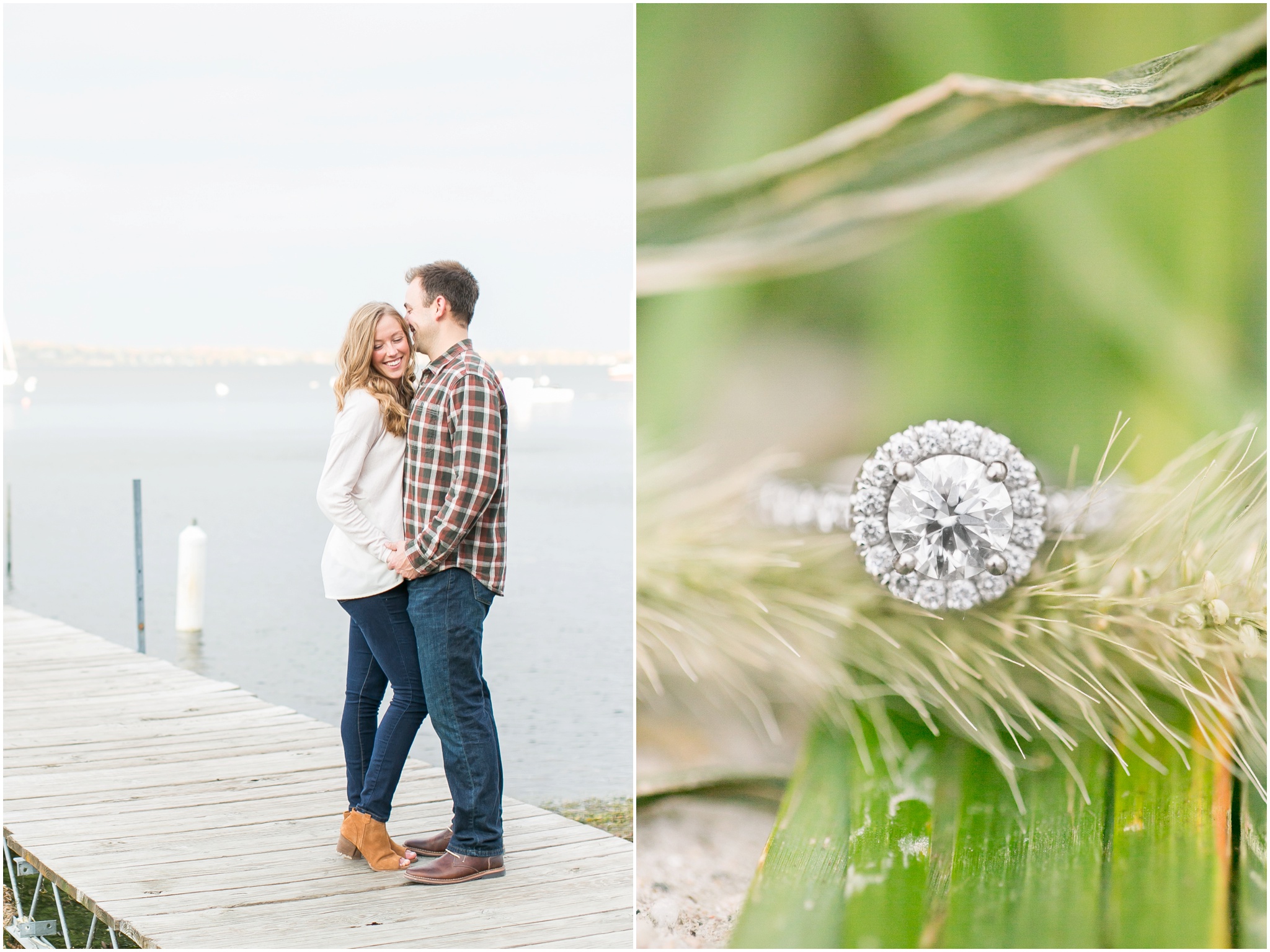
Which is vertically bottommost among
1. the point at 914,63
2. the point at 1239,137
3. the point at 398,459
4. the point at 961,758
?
the point at 961,758

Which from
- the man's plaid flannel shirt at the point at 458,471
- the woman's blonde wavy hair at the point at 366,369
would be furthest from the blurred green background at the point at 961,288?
the woman's blonde wavy hair at the point at 366,369

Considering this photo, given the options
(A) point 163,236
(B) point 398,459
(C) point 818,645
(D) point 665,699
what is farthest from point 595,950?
(A) point 163,236

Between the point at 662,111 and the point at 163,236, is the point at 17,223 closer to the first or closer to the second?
the point at 163,236

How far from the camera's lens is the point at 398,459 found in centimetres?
250

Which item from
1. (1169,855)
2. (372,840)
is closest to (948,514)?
(1169,855)

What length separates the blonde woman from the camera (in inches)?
95.7

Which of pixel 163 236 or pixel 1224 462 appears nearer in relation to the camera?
pixel 1224 462

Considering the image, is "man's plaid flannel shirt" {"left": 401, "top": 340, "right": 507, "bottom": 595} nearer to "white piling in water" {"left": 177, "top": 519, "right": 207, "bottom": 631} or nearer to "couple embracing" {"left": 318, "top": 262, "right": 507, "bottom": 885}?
"couple embracing" {"left": 318, "top": 262, "right": 507, "bottom": 885}

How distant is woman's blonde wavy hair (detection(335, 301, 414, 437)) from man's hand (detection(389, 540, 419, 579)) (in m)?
0.25

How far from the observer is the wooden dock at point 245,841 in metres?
2.33

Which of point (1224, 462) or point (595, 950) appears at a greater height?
point (1224, 462)

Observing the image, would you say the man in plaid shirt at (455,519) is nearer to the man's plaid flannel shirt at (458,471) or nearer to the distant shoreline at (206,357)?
the man's plaid flannel shirt at (458,471)

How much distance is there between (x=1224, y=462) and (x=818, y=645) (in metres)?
0.77

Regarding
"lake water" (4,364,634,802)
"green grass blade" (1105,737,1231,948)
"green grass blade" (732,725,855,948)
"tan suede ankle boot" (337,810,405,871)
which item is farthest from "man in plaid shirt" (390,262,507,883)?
"green grass blade" (1105,737,1231,948)
